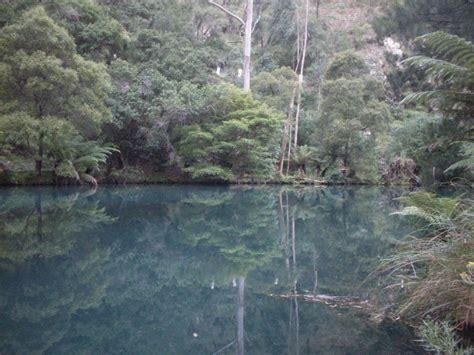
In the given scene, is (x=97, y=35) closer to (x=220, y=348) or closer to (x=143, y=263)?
(x=143, y=263)

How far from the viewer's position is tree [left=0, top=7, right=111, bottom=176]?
1391 centimetres

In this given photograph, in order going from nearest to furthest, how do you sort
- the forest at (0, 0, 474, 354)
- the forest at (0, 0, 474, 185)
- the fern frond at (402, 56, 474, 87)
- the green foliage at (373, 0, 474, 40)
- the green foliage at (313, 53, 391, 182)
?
the forest at (0, 0, 474, 354)
the fern frond at (402, 56, 474, 87)
the green foliage at (373, 0, 474, 40)
the forest at (0, 0, 474, 185)
the green foliage at (313, 53, 391, 182)

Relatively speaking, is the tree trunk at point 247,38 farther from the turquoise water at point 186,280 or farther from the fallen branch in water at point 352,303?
the fallen branch in water at point 352,303

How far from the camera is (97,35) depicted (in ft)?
61.3

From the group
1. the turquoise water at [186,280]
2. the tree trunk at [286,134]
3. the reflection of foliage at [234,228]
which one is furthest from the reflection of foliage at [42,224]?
the tree trunk at [286,134]

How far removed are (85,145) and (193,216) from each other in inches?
320

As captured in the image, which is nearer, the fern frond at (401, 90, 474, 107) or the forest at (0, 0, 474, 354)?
the forest at (0, 0, 474, 354)

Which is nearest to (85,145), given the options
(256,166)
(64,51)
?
(64,51)

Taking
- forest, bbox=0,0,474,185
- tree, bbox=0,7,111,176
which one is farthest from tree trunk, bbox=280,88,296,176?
tree, bbox=0,7,111,176

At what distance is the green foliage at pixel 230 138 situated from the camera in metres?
18.4

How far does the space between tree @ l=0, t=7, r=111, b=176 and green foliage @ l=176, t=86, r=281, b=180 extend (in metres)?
4.09

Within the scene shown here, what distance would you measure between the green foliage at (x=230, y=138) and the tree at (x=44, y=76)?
409cm

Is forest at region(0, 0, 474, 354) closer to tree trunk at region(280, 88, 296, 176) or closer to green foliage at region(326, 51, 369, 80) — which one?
green foliage at region(326, 51, 369, 80)

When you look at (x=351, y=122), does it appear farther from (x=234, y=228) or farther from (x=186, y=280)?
(x=186, y=280)
